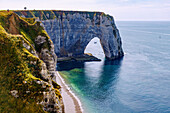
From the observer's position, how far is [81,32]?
5236 inches

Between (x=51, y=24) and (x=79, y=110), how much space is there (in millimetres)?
74834

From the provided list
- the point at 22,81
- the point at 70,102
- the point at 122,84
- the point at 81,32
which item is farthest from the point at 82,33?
the point at 22,81

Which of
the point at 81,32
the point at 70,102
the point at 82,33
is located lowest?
the point at 70,102

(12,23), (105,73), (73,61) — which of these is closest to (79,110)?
(12,23)

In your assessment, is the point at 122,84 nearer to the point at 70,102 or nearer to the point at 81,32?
the point at 70,102

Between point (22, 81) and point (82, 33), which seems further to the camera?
point (82, 33)

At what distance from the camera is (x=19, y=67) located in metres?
36.0

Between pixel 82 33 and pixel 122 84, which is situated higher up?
pixel 82 33

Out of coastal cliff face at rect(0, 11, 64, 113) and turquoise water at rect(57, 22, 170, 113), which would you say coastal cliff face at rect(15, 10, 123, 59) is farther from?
coastal cliff face at rect(0, 11, 64, 113)

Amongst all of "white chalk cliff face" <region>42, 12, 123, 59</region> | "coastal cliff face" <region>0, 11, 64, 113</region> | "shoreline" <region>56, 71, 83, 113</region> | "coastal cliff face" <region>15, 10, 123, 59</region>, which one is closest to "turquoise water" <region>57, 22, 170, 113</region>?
"shoreline" <region>56, 71, 83, 113</region>

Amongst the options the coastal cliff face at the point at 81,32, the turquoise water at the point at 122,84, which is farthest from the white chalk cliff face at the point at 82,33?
the turquoise water at the point at 122,84

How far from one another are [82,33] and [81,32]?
1127mm

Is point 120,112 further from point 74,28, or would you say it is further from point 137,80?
point 74,28

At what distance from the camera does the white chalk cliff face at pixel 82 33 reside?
127 meters
